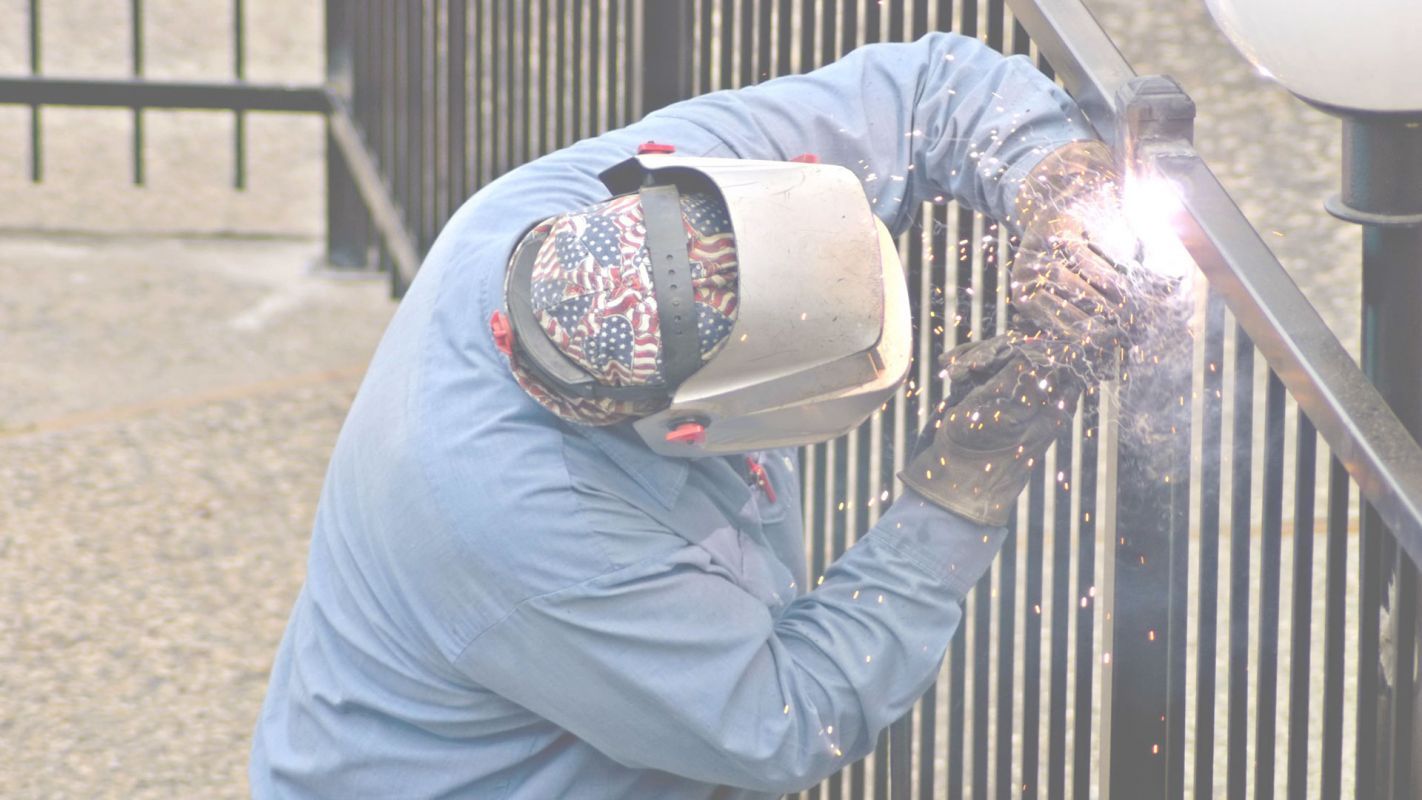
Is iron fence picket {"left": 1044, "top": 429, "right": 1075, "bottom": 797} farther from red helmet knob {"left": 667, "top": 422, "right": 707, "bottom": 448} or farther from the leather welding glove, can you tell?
red helmet knob {"left": 667, "top": 422, "right": 707, "bottom": 448}

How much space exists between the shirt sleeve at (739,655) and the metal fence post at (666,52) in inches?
51.7

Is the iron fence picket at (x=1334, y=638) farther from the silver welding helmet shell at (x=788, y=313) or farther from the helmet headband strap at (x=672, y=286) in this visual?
the helmet headband strap at (x=672, y=286)

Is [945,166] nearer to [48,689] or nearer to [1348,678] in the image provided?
[1348,678]

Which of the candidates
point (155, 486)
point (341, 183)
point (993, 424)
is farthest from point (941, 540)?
point (341, 183)

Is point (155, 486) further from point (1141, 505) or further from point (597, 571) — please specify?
point (1141, 505)

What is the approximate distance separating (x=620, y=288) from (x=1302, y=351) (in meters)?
0.67

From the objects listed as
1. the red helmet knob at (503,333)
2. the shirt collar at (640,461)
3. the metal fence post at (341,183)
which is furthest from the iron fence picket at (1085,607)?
the metal fence post at (341,183)

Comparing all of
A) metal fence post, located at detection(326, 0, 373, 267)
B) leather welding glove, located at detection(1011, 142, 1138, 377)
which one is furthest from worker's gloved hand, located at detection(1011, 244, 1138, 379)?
metal fence post, located at detection(326, 0, 373, 267)

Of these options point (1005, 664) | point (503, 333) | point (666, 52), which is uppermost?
point (666, 52)

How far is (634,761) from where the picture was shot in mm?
2123

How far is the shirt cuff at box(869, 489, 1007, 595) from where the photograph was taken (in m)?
2.16

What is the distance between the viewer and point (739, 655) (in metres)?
2.05

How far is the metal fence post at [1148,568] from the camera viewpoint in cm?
208

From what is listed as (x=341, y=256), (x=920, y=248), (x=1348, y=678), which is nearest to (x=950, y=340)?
(x=920, y=248)
